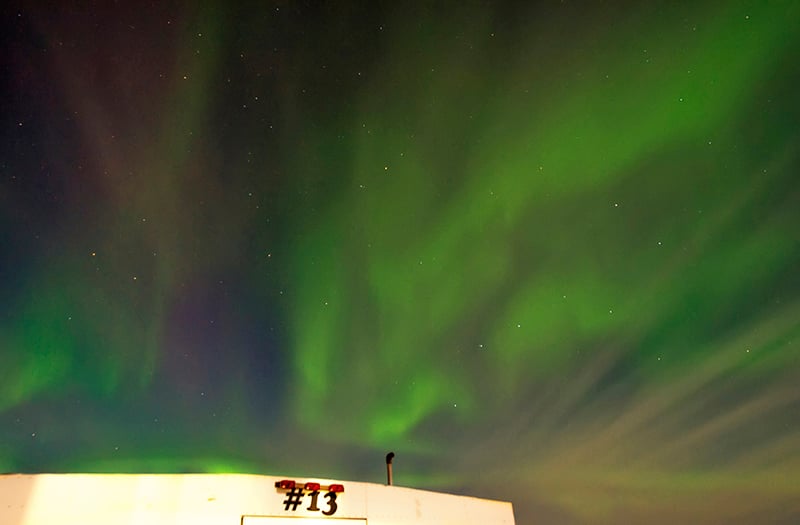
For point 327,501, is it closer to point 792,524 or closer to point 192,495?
point 192,495

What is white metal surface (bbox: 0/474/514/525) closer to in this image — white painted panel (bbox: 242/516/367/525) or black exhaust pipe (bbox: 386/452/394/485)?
white painted panel (bbox: 242/516/367/525)

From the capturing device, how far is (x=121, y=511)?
797 centimetres

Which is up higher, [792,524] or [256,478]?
[792,524]

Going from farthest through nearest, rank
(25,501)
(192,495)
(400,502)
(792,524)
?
(792,524)
(400,502)
(192,495)
(25,501)

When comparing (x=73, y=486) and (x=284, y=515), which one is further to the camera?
(x=284, y=515)

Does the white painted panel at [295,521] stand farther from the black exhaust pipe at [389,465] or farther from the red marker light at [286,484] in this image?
the black exhaust pipe at [389,465]

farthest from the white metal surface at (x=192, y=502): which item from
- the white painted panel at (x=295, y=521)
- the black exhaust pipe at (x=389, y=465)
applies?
the black exhaust pipe at (x=389, y=465)

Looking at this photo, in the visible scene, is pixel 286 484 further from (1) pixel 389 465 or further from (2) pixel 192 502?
(1) pixel 389 465

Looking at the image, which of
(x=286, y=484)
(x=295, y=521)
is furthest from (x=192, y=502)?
(x=295, y=521)

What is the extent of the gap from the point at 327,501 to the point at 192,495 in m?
1.97

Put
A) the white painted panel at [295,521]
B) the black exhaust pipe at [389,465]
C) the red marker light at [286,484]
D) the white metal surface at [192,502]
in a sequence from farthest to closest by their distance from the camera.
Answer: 1. the black exhaust pipe at [389,465]
2. the red marker light at [286,484]
3. the white painted panel at [295,521]
4. the white metal surface at [192,502]

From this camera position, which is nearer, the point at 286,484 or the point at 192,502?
the point at 192,502

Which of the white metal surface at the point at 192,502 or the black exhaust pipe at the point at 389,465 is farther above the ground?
the black exhaust pipe at the point at 389,465

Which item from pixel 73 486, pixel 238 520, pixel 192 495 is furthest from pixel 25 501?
pixel 238 520
